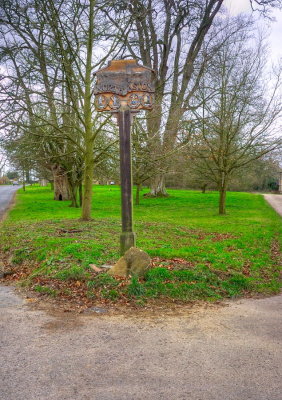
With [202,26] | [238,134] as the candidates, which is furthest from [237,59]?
[202,26]

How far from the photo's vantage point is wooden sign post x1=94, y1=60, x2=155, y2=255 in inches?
274

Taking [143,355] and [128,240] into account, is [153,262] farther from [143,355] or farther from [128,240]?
[143,355]

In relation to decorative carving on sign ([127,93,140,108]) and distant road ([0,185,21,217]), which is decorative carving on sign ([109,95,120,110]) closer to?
decorative carving on sign ([127,93,140,108])

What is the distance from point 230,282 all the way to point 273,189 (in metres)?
63.5

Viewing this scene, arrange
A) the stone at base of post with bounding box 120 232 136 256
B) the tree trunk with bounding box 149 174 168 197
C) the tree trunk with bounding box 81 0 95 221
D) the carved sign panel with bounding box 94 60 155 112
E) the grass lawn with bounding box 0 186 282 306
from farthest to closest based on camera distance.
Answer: the tree trunk with bounding box 149 174 168 197, the tree trunk with bounding box 81 0 95 221, the stone at base of post with bounding box 120 232 136 256, the carved sign panel with bounding box 94 60 155 112, the grass lawn with bounding box 0 186 282 306

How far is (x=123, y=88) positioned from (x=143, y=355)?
16.2 ft

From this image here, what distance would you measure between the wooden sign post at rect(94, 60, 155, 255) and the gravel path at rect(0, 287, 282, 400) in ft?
9.82

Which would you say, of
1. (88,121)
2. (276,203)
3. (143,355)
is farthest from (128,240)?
(276,203)

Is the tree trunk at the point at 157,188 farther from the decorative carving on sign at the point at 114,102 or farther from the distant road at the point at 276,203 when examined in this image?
the decorative carving on sign at the point at 114,102

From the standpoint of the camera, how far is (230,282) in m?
6.60

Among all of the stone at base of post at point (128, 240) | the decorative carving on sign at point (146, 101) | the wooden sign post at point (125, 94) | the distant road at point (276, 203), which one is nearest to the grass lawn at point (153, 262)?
the stone at base of post at point (128, 240)

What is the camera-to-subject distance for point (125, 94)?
695 centimetres

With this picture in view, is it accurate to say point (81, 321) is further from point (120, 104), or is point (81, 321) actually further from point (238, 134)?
point (238, 134)

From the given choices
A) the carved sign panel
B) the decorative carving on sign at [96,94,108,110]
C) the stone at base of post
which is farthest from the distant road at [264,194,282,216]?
the decorative carving on sign at [96,94,108,110]
